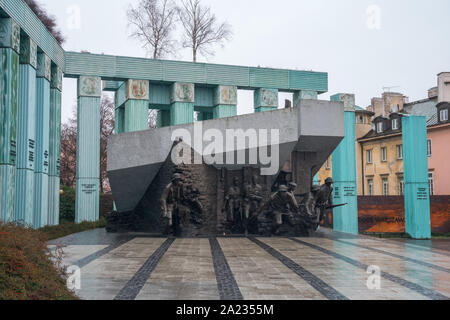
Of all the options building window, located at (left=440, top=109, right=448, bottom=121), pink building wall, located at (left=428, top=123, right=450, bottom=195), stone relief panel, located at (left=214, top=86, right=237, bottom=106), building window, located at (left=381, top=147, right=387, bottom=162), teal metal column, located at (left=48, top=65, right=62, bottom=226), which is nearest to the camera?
teal metal column, located at (left=48, top=65, right=62, bottom=226)

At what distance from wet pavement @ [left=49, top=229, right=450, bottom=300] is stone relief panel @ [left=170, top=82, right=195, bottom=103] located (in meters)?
14.4

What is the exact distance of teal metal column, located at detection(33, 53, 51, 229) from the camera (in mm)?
22703

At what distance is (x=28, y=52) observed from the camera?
21.1 m

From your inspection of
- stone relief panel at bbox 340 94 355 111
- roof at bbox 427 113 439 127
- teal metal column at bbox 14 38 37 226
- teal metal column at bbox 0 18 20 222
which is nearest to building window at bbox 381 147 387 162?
roof at bbox 427 113 439 127

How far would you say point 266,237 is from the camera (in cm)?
1647

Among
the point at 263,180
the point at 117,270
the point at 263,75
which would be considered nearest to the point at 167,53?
the point at 263,75

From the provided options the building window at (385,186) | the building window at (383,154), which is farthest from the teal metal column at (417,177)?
the building window at (383,154)

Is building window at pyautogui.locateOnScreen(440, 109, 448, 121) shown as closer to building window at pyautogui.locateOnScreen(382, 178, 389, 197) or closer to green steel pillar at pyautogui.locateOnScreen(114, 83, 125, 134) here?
building window at pyautogui.locateOnScreen(382, 178, 389, 197)

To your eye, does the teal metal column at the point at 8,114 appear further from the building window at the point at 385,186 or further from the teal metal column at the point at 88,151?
the building window at the point at 385,186

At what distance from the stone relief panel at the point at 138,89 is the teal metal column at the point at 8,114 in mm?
7804

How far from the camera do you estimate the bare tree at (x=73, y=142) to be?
37688mm

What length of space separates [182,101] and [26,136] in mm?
9471
